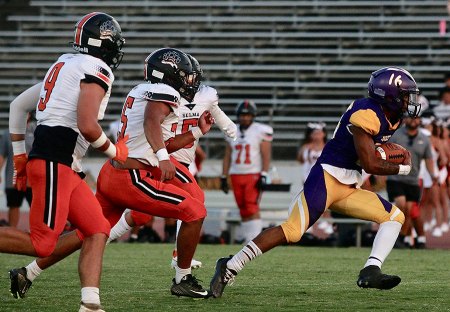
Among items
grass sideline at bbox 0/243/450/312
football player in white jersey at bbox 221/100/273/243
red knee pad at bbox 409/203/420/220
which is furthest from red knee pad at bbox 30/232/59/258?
red knee pad at bbox 409/203/420/220

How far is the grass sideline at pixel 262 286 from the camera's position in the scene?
614 centimetres

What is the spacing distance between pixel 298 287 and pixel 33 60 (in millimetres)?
13333

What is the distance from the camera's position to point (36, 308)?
19.4ft

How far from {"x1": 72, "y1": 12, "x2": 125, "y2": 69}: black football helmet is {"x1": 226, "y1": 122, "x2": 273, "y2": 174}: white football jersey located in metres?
7.68

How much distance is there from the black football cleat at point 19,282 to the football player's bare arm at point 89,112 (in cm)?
138

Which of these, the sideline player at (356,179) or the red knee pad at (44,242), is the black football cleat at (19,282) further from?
the sideline player at (356,179)

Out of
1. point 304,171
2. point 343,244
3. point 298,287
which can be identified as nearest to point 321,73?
point 304,171

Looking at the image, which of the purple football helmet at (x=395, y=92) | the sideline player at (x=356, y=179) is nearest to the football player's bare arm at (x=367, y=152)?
the sideline player at (x=356, y=179)

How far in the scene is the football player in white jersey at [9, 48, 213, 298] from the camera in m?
6.42

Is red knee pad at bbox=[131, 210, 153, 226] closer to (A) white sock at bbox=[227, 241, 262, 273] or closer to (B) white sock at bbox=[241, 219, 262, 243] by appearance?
(A) white sock at bbox=[227, 241, 262, 273]

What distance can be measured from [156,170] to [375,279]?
1481 millimetres

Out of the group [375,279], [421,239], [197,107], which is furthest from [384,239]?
[421,239]

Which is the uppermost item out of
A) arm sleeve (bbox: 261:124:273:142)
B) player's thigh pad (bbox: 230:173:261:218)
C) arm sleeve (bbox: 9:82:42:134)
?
arm sleeve (bbox: 9:82:42:134)

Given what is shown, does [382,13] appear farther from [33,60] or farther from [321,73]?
→ [33,60]
